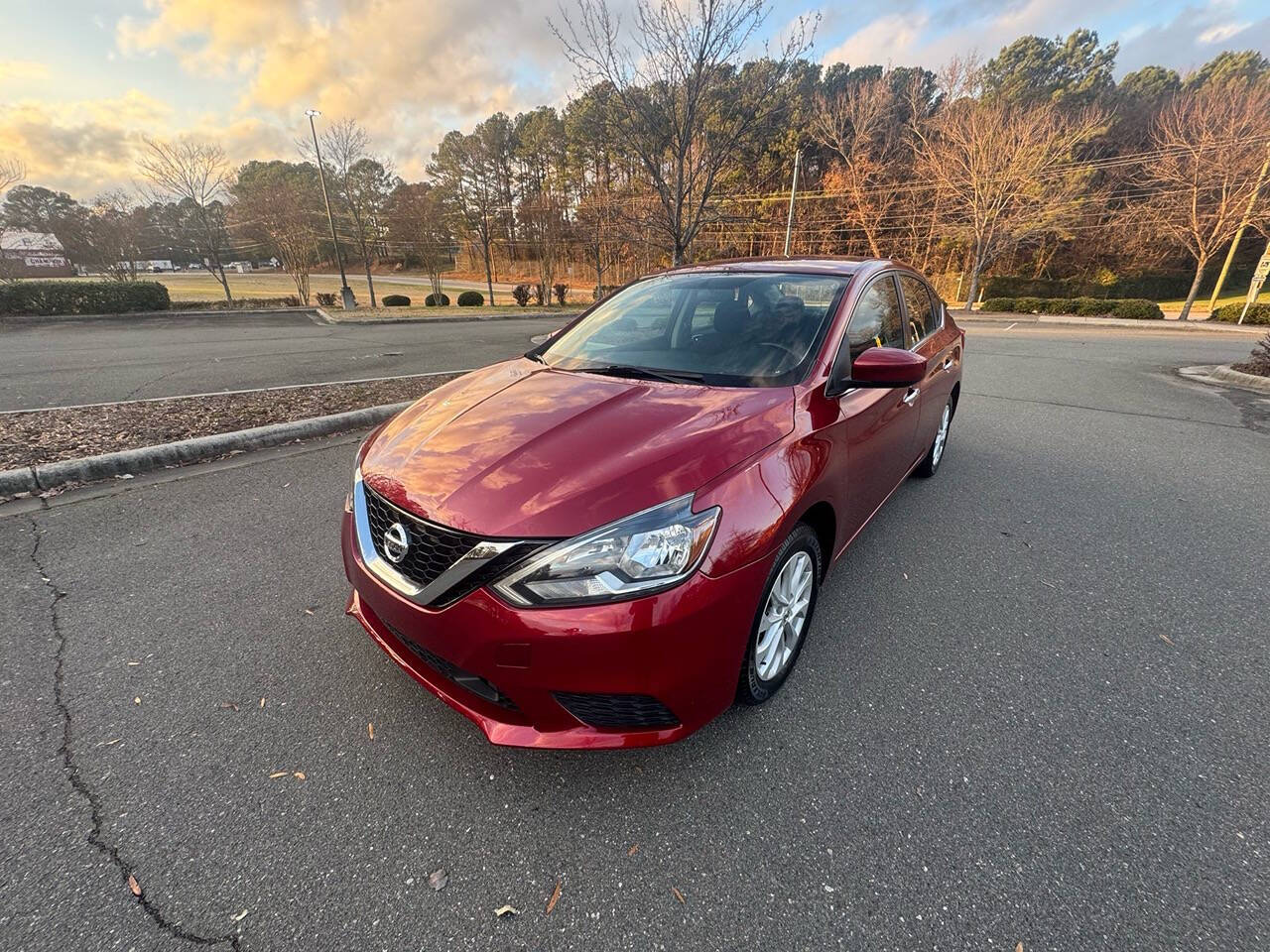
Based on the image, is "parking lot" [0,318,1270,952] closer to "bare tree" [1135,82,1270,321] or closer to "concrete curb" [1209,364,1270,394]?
"concrete curb" [1209,364,1270,394]

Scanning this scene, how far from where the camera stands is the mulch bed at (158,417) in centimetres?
435

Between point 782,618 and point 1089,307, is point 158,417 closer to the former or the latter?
point 782,618

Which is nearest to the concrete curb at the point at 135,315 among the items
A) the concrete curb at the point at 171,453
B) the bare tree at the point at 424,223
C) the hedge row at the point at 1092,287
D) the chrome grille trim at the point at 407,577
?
the bare tree at the point at 424,223

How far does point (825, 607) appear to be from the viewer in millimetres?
2732

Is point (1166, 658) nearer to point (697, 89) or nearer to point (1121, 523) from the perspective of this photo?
point (1121, 523)

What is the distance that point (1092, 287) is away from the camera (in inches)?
1282

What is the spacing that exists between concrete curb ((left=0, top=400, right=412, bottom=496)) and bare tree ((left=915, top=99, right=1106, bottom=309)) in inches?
1145

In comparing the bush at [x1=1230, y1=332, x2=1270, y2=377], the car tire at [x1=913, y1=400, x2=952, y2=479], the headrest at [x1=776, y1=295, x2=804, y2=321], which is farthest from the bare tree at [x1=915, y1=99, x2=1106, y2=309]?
the headrest at [x1=776, y1=295, x2=804, y2=321]

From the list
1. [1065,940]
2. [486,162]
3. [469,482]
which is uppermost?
[486,162]

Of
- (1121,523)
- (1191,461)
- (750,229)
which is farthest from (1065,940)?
(750,229)

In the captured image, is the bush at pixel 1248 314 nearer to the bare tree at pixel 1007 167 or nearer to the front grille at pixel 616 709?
the bare tree at pixel 1007 167

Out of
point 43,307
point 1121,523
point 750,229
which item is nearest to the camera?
point 1121,523

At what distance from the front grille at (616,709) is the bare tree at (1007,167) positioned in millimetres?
30160

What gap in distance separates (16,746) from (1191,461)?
25.8ft
